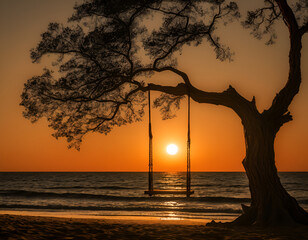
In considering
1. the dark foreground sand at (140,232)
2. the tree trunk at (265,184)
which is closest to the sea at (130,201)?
the tree trunk at (265,184)

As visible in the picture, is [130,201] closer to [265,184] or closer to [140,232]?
[265,184]

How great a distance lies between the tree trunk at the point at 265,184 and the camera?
11.7 m

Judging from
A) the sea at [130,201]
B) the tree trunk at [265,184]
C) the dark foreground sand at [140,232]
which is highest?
the tree trunk at [265,184]

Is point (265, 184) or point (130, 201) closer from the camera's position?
point (265, 184)

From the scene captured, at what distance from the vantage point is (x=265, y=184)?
11789 mm

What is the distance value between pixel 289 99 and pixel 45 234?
665cm

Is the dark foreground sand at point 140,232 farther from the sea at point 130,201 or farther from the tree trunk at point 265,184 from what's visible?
the sea at point 130,201

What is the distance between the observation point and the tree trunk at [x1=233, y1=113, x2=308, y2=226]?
11664 millimetres

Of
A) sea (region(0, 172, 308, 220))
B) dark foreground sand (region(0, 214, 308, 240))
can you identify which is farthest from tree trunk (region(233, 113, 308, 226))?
sea (region(0, 172, 308, 220))

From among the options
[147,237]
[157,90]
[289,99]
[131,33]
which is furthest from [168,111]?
[147,237]

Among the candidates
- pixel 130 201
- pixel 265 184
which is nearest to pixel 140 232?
pixel 265 184

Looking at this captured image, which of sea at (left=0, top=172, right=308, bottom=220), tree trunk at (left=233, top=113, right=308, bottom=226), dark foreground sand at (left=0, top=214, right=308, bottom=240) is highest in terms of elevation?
tree trunk at (left=233, top=113, right=308, bottom=226)

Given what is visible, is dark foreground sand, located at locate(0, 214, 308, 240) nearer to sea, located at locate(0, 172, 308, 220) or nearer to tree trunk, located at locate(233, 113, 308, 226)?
tree trunk, located at locate(233, 113, 308, 226)

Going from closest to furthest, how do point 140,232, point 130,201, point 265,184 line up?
point 140,232
point 265,184
point 130,201
